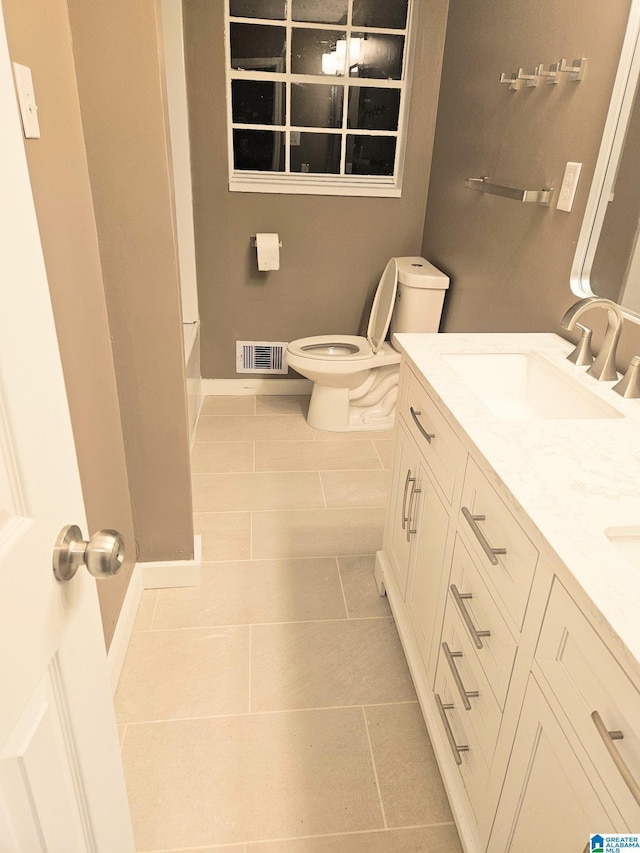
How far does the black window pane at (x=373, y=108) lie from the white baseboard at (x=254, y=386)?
58.0 inches

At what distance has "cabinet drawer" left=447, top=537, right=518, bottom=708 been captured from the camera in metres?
1.08

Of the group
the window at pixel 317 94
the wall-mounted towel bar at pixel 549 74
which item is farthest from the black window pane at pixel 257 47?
the wall-mounted towel bar at pixel 549 74

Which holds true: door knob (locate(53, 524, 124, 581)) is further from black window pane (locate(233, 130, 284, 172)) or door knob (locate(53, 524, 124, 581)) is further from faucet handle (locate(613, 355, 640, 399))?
black window pane (locate(233, 130, 284, 172))

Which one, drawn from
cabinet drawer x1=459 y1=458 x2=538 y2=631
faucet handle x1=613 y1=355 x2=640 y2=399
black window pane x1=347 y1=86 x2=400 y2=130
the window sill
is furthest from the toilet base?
cabinet drawer x1=459 y1=458 x2=538 y2=631

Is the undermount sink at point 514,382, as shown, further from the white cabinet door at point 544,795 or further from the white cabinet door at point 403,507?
the white cabinet door at point 544,795

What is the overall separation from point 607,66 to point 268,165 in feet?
6.45

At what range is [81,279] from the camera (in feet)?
4.82

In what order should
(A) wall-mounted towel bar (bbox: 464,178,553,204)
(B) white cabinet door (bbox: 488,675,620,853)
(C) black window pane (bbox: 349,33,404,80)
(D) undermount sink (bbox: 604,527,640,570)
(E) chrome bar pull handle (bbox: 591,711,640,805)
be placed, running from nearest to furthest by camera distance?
(E) chrome bar pull handle (bbox: 591,711,640,805), (B) white cabinet door (bbox: 488,675,620,853), (D) undermount sink (bbox: 604,527,640,570), (A) wall-mounted towel bar (bbox: 464,178,553,204), (C) black window pane (bbox: 349,33,404,80)

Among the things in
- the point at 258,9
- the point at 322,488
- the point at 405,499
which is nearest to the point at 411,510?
the point at 405,499

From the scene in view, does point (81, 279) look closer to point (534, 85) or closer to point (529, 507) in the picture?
point (529, 507)

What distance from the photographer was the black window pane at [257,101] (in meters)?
3.07

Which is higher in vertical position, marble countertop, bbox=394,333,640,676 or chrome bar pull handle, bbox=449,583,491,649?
marble countertop, bbox=394,333,640,676

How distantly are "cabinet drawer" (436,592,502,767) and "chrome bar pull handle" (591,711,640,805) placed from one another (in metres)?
0.37

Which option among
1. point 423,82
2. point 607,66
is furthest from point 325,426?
point 607,66
